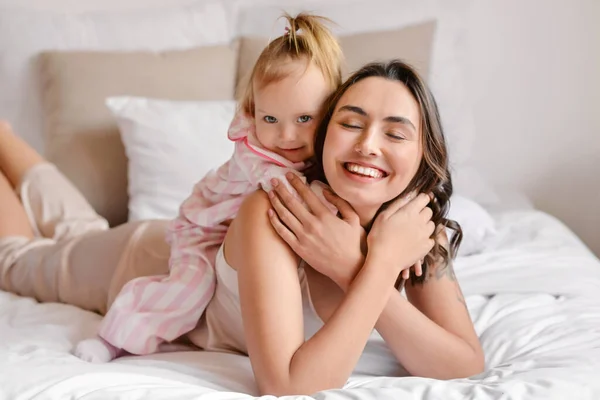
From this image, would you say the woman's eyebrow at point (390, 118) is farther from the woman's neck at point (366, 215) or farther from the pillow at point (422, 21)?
the pillow at point (422, 21)

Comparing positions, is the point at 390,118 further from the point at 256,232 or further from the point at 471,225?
the point at 471,225

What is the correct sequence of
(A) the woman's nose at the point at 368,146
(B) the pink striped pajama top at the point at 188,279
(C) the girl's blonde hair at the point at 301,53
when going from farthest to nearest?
(B) the pink striped pajama top at the point at 188,279 → (C) the girl's blonde hair at the point at 301,53 → (A) the woman's nose at the point at 368,146

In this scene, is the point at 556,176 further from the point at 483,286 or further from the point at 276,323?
the point at 276,323

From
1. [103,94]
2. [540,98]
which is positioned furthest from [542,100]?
[103,94]

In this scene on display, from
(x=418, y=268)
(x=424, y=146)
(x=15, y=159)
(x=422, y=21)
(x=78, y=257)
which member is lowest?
(x=78, y=257)

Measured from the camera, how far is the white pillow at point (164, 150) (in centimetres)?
229

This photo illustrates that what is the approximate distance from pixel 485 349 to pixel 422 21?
4.84 feet

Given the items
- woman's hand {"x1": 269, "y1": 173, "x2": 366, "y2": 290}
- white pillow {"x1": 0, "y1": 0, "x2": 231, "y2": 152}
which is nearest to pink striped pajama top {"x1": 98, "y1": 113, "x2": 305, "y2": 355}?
woman's hand {"x1": 269, "y1": 173, "x2": 366, "y2": 290}

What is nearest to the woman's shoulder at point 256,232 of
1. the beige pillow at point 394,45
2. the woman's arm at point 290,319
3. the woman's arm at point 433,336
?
the woman's arm at point 290,319

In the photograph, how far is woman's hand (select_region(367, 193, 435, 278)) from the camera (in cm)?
134

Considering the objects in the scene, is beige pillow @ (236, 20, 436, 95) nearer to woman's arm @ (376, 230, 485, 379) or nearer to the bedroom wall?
the bedroom wall

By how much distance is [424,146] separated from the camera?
135 centimetres

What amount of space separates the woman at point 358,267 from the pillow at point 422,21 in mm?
1160

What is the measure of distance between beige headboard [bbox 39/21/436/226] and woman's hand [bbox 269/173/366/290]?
118cm
